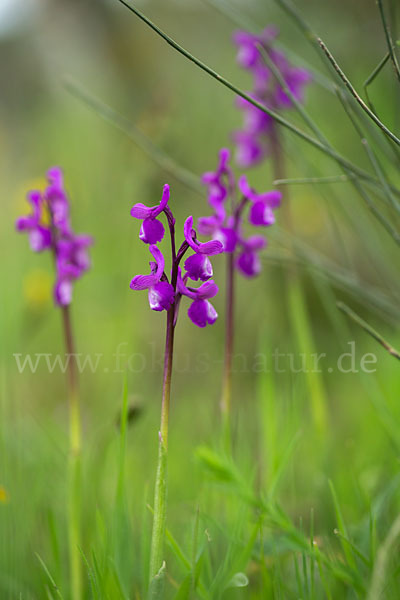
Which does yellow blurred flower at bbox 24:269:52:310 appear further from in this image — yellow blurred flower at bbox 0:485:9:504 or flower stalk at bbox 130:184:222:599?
flower stalk at bbox 130:184:222:599

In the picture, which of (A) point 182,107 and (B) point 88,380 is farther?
(A) point 182,107

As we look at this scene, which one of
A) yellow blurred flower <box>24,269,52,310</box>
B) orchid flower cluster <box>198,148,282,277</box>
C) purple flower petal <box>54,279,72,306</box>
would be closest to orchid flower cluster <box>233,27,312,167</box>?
orchid flower cluster <box>198,148,282,277</box>

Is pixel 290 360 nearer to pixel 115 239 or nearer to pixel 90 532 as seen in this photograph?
pixel 90 532

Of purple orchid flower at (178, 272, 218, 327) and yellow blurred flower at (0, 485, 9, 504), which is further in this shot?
yellow blurred flower at (0, 485, 9, 504)

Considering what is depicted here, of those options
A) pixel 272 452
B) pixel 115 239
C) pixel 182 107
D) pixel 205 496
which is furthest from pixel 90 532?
pixel 182 107

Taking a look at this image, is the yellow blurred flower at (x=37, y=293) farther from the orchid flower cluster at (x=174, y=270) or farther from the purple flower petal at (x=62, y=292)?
the orchid flower cluster at (x=174, y=270)

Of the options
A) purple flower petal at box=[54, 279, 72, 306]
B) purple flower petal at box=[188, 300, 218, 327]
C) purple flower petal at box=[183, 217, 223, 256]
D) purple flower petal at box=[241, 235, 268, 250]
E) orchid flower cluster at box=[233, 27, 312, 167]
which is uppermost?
orchid flower cluster at box=[233, 27, 312, 167]

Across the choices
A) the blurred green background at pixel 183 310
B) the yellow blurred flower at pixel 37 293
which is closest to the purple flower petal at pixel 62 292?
the blurred green background at pixel 183 310
